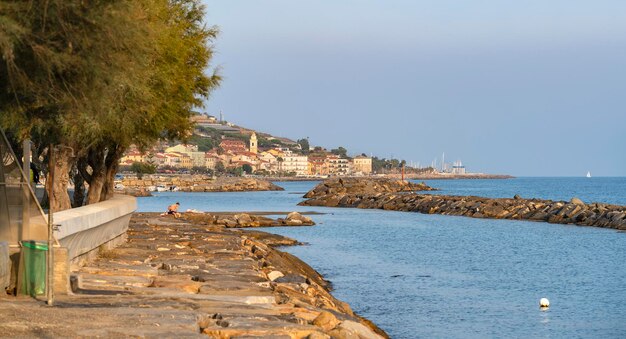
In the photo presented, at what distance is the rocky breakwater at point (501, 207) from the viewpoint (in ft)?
218

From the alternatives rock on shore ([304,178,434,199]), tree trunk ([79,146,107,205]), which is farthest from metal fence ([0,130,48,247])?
rock on shore ([304,178,434,199])

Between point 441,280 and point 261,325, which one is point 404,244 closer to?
point 441,280

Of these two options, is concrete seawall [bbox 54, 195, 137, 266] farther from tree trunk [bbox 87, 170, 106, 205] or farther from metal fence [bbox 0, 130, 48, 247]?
tree trunk [bbox 87, 170, 106, 205]

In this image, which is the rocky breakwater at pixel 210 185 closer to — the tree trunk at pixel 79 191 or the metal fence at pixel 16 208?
the tree trunk at pixel 79 191

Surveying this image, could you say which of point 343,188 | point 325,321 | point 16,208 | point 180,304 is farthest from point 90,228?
point 343,188

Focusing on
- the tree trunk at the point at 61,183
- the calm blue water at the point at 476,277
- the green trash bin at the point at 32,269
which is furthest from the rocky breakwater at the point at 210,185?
the green trash bin at the point at 32,269

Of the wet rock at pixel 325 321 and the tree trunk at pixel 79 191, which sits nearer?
the wet rock at pixel 325 321

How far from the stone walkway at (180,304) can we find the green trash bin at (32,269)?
37 cm

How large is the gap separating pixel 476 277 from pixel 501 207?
46.1 m

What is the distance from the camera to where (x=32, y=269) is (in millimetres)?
13914

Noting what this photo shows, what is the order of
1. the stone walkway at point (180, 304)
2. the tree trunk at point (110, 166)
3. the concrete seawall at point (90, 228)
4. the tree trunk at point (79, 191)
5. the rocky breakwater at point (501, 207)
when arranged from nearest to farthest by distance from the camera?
the stone walkway at point (180, 304) → the concrete seawall at point (90, 228) → the tree trunk at point (110, 166) → the tree trunk at point (79, 191) → the rocky breakwater at point (501, 207)

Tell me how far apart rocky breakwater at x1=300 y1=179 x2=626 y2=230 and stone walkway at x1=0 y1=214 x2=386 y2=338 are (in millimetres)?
44705

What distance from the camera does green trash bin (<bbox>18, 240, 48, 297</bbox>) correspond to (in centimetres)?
1386

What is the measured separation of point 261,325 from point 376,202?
85025 mm
